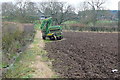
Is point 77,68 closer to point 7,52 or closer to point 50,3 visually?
point 7,52

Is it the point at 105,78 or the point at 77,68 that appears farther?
the point at 77,68

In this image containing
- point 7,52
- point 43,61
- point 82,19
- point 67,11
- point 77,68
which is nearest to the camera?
point 77,68

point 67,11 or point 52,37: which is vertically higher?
point 67,11

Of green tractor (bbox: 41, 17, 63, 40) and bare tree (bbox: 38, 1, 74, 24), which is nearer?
green tractor (bbox: 41, 17, 63, 40)

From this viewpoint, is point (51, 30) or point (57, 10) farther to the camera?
point (57, 10)

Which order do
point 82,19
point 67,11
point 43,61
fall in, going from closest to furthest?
1. point 43,61
2. point 82,19
3. point 67,11

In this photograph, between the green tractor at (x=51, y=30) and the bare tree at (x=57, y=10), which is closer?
the green tractor at (x=51, y=30)

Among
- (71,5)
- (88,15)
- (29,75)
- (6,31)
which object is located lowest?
(29,75)

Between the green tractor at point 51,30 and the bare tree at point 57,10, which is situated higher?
the bare tree at point 57,10

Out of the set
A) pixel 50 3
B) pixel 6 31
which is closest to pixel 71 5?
pixel 50 3

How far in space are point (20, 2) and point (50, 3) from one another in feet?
29.1

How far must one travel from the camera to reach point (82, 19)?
45000 millimetres

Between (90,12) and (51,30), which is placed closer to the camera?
(51,30)

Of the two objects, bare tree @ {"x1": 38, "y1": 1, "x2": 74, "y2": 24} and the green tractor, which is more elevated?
bare tree @ {"x1": 38, "y1": 1, "x2": 74, "y2": 24}
